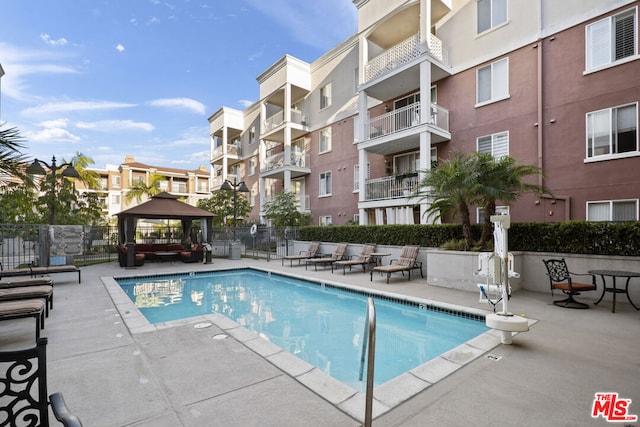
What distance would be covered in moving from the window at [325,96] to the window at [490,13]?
31.9 feet

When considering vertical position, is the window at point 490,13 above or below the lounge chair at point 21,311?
above

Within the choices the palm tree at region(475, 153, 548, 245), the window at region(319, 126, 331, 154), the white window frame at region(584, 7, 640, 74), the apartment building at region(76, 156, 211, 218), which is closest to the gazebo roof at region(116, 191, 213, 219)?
the window at region(319, 126, 331, 154)

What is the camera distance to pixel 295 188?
2341 centimetres

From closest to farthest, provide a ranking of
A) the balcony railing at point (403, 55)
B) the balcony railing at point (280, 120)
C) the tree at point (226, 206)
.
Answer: the balcony railing at point (403, 55) → the balcony railing at point (280, 120) → the tree at point (226, 206)

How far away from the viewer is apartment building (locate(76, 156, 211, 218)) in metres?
42.4

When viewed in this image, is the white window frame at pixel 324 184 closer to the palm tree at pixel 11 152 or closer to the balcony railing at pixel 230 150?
the balcony railing at pixel 230 150

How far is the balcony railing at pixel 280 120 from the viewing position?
2242 cm

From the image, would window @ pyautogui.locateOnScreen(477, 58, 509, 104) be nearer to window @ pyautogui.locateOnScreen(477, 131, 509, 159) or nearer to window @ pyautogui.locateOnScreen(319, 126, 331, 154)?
window @ pyautogui.locateOnScreen(477, 131, 509, 159)

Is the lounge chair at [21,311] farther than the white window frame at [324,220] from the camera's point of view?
No

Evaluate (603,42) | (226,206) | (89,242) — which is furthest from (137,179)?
(603,42)

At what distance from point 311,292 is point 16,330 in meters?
6.77

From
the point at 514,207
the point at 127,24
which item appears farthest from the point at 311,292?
the point at 127,24

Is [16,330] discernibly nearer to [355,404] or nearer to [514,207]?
[355,404]

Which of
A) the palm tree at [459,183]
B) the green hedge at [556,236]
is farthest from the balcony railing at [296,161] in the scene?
the palm tree at [459,183]
